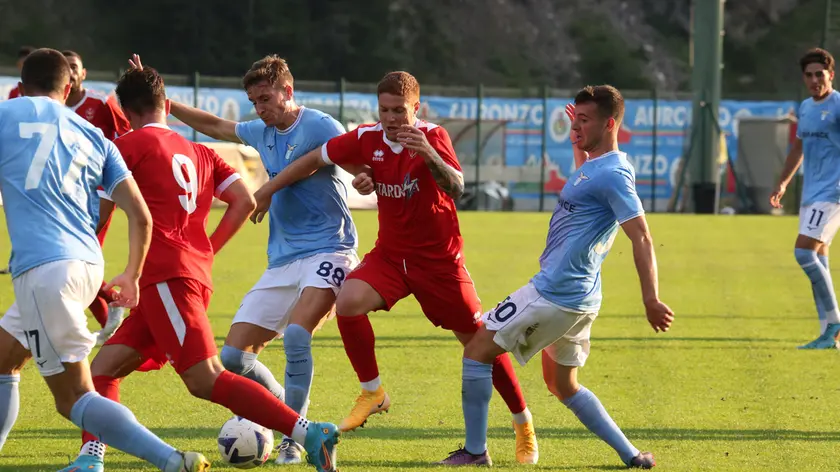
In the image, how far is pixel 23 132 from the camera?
4.82 m

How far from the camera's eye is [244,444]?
221 inches

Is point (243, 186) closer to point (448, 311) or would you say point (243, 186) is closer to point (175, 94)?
point (448, 311)

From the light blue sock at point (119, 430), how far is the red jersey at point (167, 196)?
2.29 feet

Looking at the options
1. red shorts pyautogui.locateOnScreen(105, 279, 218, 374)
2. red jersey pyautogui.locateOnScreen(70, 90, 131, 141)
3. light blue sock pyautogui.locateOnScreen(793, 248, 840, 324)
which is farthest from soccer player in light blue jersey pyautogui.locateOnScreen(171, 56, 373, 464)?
light blue sock pyautogui.locateOnScreen(793, 248, 840, 324)

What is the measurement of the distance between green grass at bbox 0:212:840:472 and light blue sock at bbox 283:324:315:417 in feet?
1.19

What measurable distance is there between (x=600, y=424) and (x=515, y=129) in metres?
27.1

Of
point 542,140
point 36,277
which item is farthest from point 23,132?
point 542,140

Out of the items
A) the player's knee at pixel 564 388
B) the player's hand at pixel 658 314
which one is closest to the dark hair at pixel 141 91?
the player's knee at pixel 564 388

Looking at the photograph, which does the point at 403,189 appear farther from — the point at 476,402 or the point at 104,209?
the point at 104,209

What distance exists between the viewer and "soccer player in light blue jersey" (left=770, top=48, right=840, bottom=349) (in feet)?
32.4

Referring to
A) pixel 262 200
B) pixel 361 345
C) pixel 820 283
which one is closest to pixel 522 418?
pixel 361 345

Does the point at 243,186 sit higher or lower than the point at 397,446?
higher

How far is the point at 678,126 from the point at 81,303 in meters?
29.9

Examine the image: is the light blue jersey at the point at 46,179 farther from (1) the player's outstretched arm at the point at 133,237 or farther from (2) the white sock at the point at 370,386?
(2) the white sock at the point at 370,386
